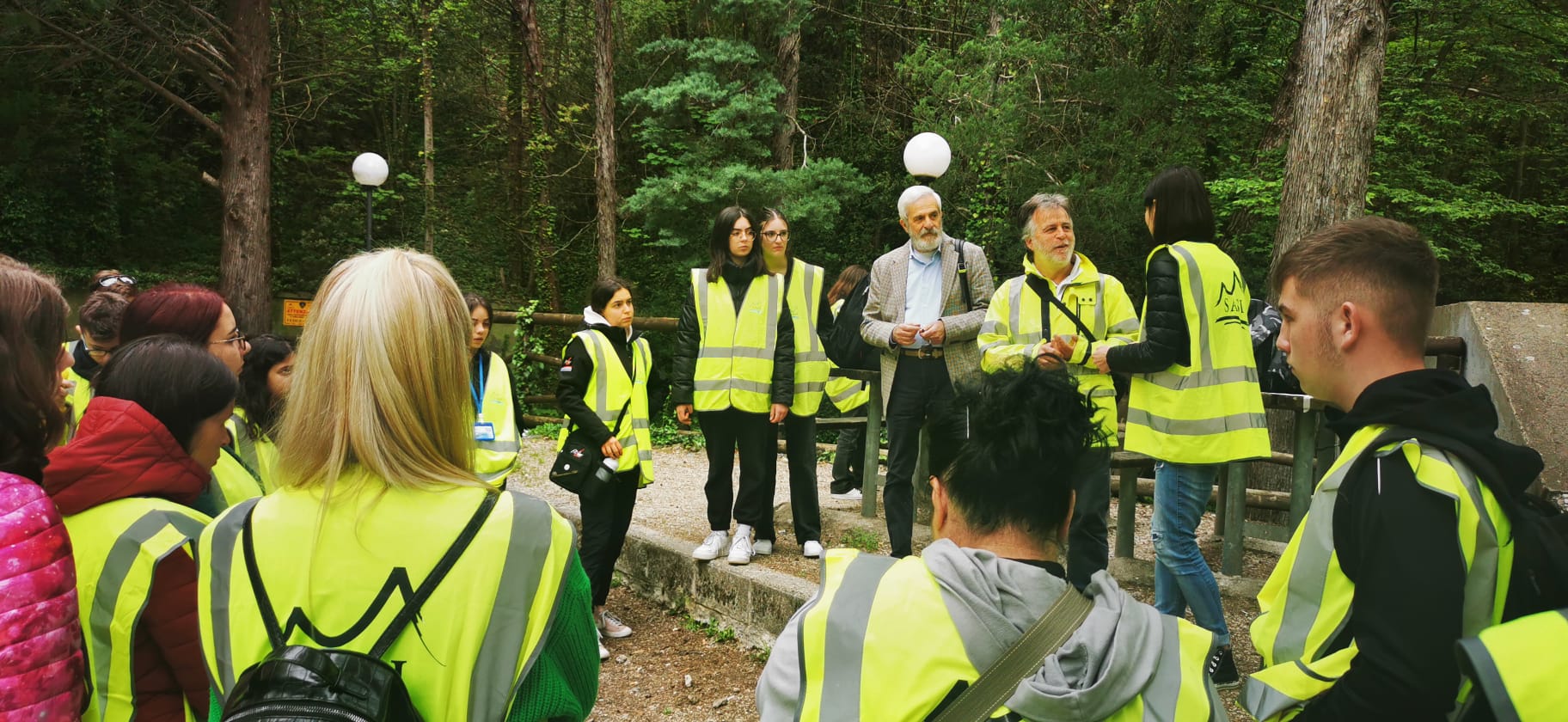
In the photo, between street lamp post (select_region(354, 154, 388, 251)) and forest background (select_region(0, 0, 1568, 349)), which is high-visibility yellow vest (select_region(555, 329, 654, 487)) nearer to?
forest background (select_region(0, 0, 1568, 349))

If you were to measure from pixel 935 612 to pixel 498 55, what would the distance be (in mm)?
22340

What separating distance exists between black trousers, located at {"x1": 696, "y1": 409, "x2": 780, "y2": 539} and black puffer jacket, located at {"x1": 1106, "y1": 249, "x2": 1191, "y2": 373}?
221 centimetres

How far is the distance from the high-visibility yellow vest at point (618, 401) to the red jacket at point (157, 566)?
9.97 feet

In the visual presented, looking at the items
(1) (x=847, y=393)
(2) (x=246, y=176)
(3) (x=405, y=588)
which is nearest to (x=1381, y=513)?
(3) (x=405, y=588)

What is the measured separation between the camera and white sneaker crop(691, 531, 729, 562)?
545 centimetres

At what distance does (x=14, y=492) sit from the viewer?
1.61 meters

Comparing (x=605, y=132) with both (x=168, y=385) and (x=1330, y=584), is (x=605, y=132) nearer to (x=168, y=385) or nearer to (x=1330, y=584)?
(x=168, y=385)

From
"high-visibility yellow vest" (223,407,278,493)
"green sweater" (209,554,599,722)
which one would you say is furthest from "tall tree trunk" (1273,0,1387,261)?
"green sweater" (209,554,599,722)

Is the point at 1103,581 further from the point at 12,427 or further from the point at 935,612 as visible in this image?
the point at 12,427

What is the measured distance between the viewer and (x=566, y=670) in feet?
5.43

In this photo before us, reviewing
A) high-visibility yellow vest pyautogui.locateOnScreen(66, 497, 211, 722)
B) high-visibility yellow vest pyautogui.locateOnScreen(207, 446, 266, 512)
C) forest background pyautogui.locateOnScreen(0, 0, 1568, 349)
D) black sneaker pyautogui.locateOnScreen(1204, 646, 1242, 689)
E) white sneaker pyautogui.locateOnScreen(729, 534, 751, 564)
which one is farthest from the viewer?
forest background pyautogui.locateOnScreen(0, 0, 1568, 349)

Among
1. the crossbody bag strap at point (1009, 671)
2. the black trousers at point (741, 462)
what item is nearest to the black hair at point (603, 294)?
the black trousers at point (741, 462)

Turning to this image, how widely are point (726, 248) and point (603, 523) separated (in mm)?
1607

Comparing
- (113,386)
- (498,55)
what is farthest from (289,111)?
(113,386)
